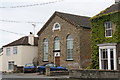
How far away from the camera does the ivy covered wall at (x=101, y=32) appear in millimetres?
26219

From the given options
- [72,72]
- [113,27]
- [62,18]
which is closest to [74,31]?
[62,18]

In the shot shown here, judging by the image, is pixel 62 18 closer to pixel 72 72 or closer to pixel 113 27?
pixel 113 27

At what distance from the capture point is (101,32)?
28062 mm

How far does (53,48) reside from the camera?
129 feet

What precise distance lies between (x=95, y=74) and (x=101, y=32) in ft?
23.6

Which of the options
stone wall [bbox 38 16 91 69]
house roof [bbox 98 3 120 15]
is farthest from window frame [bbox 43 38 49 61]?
house roof [bbox 98 3 120 15]

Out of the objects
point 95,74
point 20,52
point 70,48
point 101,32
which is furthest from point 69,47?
point 95,74

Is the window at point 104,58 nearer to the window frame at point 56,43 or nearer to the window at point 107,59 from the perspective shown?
the window at point 107,59

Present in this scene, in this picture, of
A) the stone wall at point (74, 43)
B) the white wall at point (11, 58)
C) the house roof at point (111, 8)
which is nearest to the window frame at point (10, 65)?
the white wall at point (11, 58)

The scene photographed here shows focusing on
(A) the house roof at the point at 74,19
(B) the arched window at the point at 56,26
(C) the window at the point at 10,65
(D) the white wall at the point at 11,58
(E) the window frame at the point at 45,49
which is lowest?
(C) the window at the point at 10,65

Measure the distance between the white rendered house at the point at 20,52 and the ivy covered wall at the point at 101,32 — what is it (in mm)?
17332

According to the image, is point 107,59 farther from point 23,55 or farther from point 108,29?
point 23,55

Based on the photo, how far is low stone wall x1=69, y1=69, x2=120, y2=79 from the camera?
70.1ft

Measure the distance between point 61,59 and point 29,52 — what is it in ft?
27.2
